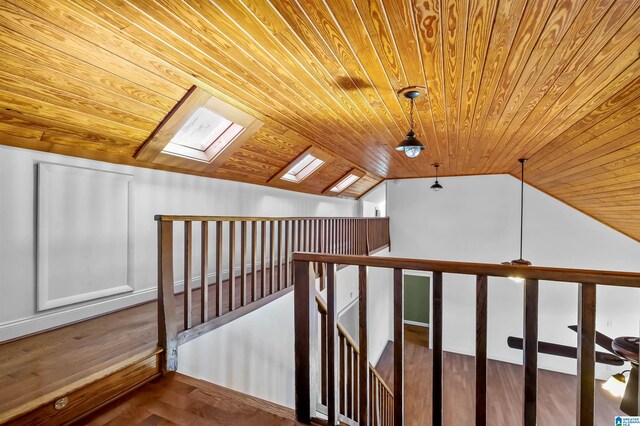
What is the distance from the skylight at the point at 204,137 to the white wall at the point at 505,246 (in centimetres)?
535

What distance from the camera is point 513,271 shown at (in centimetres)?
117

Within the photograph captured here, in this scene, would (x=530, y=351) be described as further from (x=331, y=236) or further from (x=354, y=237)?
(x=354, y=237)

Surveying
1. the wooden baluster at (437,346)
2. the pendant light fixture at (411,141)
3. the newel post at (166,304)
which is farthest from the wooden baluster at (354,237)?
the wooden baluster at (437,346)

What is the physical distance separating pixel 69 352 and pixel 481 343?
2517 mm

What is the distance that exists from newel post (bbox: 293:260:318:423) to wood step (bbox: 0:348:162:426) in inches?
42.2

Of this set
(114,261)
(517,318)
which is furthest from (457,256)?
(114,261)

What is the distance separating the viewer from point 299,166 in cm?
518

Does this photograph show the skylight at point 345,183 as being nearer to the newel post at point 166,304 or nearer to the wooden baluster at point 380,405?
the wooden baluster at point 380,405

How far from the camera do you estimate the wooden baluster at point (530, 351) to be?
1.18 metres

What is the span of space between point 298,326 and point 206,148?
8.57 feet

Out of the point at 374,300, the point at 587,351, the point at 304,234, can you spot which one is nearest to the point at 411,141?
the point at 587,351

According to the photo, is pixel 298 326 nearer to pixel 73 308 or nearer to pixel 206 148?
pixel 73 308

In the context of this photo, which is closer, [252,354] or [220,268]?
[220,268]

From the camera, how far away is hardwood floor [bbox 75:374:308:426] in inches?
63.7
